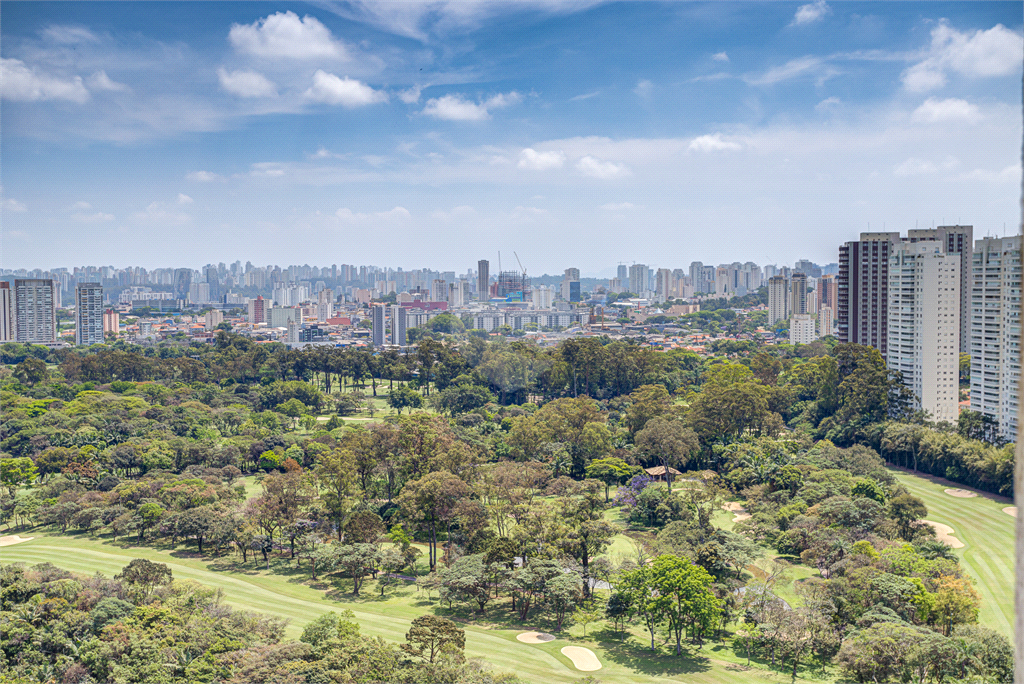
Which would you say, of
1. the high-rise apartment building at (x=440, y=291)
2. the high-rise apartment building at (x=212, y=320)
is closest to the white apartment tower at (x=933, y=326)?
the high-rise apartment building at (x=212, y=320)

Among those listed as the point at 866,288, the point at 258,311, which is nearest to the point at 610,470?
the point at 866,288

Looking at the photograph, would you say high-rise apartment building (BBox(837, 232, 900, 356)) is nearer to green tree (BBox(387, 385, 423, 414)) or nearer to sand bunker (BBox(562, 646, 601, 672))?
green tree (BBox(387, 385, 423, 414))

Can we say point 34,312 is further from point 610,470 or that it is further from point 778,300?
point 778,300

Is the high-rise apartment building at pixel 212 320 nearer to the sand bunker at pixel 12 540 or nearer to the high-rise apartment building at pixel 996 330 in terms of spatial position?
the sand bunker at pixel 12 540

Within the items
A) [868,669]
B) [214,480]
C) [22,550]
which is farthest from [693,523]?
[22,550]

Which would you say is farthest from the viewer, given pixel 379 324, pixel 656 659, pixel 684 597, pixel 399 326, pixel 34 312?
pixel 379 324

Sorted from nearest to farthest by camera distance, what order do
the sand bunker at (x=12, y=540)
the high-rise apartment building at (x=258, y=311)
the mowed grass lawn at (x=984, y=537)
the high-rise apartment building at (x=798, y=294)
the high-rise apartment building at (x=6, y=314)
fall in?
the mowed grass lawn at (x=984, y=537) < the sand bunker at (x=12, y=540) < the high-rise apartment building at (x=6, y=314) < the high-rise apartment building at (x=798, y=294) < the high-rise apartment building at (x=258, y=311)
